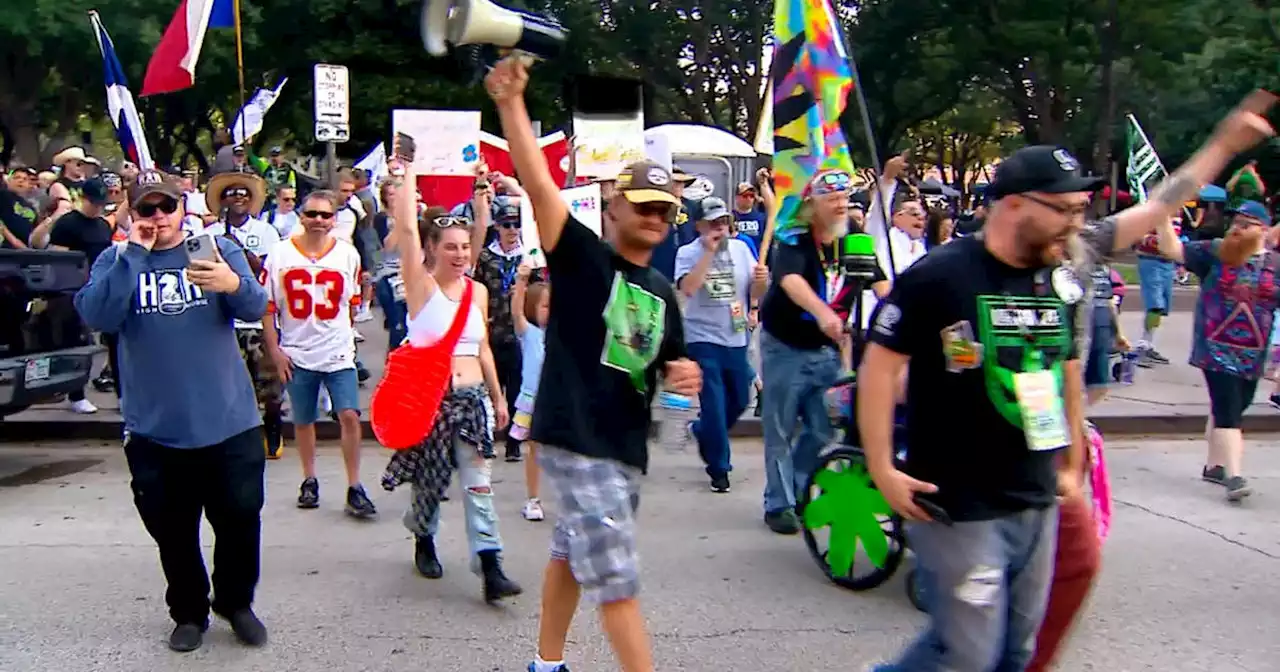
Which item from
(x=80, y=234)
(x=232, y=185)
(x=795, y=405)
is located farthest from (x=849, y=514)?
(x=80, y=234)

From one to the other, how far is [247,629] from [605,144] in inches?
176

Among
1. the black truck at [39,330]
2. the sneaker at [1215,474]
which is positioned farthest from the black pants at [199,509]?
the sneaker at [1215,474]

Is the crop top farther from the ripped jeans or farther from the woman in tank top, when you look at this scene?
the ripped jeans

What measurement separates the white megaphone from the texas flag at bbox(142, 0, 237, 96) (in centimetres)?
584

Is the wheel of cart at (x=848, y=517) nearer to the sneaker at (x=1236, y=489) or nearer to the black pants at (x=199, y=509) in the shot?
the black pants at (x=199, y=509)

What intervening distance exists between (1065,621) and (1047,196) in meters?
1.31

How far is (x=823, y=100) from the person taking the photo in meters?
6.47

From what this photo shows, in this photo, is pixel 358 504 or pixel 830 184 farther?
pixel 358 504

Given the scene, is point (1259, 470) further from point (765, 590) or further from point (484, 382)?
point (484, 382)

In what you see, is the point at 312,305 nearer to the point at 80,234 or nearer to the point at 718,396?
the point at 718,396

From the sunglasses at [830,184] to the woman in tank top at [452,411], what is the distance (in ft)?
5.67

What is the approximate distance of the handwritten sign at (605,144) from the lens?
793cm

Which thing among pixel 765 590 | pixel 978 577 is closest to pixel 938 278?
pixel 978 577

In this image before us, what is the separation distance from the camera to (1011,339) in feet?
10.1
